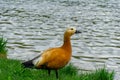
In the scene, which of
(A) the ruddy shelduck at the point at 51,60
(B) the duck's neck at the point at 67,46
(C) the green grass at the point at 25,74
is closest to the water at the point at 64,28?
(C) the green grass at the point at 25,74

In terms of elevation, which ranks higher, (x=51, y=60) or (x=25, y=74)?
(x=51, y=60)

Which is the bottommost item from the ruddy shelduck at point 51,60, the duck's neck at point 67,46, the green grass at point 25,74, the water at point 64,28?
the water at point 64,28

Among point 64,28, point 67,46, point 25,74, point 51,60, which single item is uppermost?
point 67,46

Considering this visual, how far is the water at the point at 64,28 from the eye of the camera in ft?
67.9

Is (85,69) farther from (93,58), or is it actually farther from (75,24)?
(75,24)

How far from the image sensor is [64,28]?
30.7 m

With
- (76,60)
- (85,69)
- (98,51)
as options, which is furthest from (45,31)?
(85,69)

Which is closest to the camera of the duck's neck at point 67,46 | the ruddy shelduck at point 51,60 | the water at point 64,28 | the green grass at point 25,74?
the green grass at point 25,74

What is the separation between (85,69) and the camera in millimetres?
17953

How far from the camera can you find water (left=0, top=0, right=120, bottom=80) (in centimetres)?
2069

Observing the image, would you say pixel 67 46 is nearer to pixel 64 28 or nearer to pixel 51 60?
pixel 51 60

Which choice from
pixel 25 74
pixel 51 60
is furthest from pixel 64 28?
pixel 25 74

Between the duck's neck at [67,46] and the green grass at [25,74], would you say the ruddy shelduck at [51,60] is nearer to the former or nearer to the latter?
the duck's neck at [67,46]

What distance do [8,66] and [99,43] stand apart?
13.4 metres
